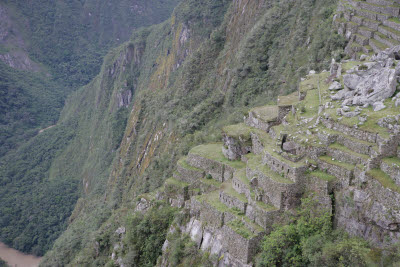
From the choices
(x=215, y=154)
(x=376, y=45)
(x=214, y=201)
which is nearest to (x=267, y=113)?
(x=215, y=154)

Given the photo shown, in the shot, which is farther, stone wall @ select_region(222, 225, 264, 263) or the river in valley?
the river in valley

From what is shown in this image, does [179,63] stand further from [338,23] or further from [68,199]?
[338,23]

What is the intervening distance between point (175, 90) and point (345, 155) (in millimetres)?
81657

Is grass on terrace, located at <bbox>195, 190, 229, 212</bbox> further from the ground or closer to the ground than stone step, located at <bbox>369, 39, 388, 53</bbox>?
closer to the ground

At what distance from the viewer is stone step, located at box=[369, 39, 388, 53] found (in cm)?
3171

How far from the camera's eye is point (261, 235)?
1800cm

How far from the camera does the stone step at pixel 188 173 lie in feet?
91.7

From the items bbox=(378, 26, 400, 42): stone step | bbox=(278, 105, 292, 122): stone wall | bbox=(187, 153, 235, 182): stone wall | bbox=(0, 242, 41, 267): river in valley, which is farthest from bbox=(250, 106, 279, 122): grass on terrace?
bbox=(0, 242, 41, 267): river in valley

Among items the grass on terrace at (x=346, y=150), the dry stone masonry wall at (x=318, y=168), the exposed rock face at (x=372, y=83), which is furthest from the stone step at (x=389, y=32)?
the grass on terrace at (x=346, y=150)

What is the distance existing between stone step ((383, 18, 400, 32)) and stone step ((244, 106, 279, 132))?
54.4 ft

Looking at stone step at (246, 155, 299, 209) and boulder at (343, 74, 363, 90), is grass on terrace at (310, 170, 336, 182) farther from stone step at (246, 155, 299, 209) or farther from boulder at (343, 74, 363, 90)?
boulder at (343, 74, 363, 90)

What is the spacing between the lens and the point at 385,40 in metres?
32.7

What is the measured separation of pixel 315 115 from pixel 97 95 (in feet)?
576

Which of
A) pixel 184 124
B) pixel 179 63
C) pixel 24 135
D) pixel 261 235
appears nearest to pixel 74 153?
pixel 24 135
